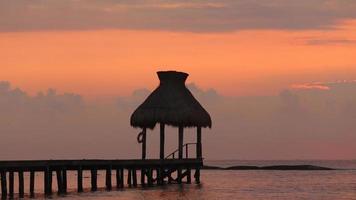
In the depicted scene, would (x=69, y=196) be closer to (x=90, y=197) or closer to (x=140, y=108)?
(x=90, y=197)

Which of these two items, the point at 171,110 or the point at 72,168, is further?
the point at 171,110

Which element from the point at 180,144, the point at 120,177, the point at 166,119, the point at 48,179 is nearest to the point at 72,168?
the point at 48,179

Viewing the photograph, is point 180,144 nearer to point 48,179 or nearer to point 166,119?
point 166,119

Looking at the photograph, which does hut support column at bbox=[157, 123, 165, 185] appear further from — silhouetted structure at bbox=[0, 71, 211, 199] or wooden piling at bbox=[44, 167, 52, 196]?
wooden piling at bbox=[44, 167, 52, 196]

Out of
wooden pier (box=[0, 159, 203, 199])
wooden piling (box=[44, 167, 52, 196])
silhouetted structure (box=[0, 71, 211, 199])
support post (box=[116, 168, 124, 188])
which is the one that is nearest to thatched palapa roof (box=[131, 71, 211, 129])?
silhouetted structure (box=[0, 71, 211, 199])

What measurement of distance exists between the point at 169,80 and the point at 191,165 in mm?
5810

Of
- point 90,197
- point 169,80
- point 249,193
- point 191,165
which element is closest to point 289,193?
point 249,193

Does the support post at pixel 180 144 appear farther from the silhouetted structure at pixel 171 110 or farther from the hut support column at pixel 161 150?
the hut support column at pixel 161 150

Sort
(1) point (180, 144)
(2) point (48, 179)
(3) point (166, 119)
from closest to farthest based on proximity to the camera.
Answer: (2) point (48, 179) < (3) point (166, 119) < (1) point (180, 144)

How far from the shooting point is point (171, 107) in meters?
62.9

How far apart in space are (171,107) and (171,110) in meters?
0.25

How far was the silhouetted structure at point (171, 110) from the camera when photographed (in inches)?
2466

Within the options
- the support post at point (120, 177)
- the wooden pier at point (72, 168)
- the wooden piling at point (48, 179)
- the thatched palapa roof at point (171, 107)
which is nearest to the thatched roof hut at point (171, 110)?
the thatched palapa roof at point (171, 107)

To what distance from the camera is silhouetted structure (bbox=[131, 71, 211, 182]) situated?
62.6m
